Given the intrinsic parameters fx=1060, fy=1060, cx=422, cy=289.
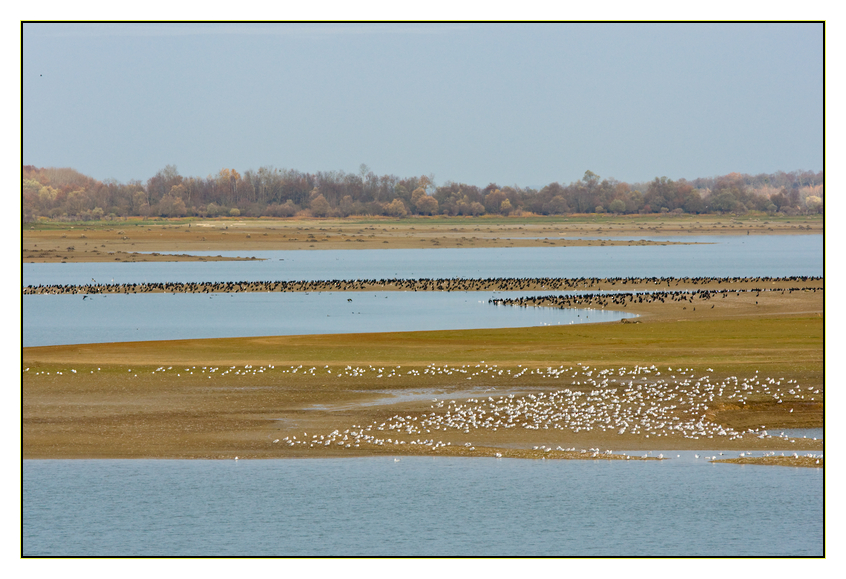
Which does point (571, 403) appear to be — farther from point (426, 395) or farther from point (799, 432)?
point (799, 432)

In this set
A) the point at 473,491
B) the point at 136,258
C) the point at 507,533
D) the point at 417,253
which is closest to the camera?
the point at 507,533

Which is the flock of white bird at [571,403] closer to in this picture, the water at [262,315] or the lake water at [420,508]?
the lake water at [420,508]

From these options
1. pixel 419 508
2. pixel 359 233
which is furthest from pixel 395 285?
pixel 359 233

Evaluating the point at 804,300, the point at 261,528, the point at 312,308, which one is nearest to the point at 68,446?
the point at 261,528

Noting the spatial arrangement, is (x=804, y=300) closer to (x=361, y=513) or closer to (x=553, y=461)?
(x=553, y=461)

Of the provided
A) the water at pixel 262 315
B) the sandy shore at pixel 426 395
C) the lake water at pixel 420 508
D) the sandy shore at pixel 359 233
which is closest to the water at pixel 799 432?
the sandy shore at pixel 426 395

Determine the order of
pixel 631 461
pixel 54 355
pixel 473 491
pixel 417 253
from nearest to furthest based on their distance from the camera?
pixel 473 491
pixel 631 461
pixel 54 355
pixel 417 253

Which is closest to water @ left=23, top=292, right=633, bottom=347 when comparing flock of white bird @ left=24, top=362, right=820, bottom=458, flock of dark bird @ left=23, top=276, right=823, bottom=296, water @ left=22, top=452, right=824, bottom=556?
flock of dark bird @ left=23, top=276, right=823, bottom=296
